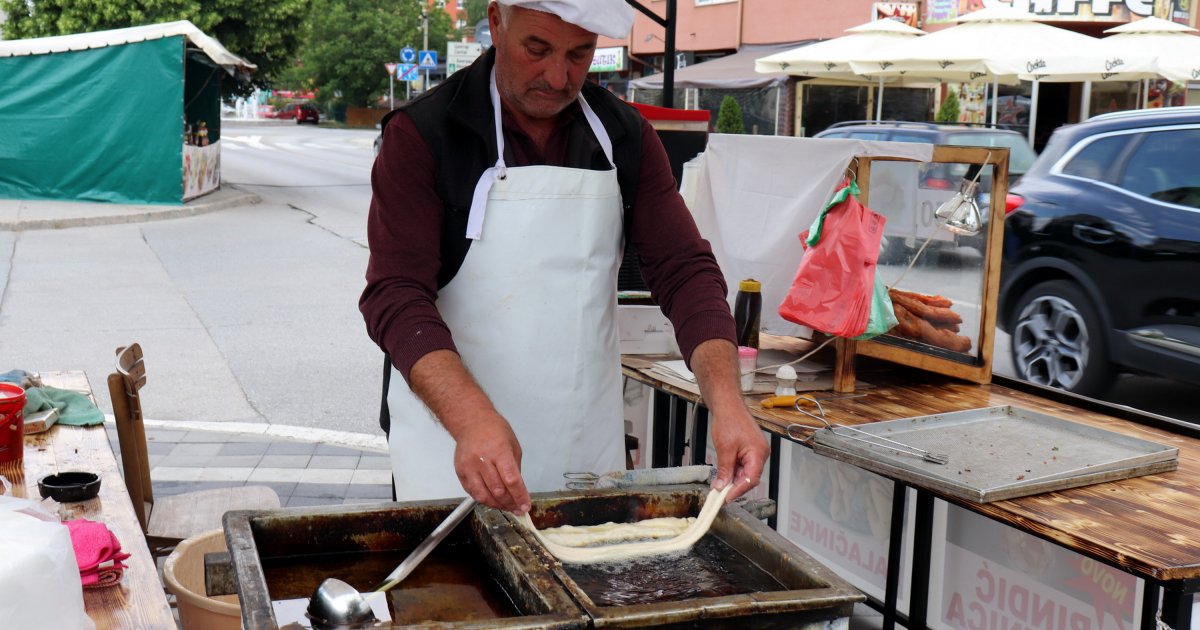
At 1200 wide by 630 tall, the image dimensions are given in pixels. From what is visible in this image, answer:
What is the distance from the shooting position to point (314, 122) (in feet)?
186

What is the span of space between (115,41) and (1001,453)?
578 inches

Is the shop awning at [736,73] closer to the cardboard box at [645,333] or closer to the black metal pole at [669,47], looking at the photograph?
the black metal pole at [669,47]

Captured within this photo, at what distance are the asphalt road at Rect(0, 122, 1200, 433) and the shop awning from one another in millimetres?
7653

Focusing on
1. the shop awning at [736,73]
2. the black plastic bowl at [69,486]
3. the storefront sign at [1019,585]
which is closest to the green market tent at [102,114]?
the shop awning at [736,73]

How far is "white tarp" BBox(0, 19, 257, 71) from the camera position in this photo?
14.9m

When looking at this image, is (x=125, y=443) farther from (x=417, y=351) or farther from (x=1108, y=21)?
(x=1108, y=21)

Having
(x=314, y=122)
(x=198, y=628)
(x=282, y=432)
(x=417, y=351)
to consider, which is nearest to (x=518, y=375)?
(x=417, y=351)

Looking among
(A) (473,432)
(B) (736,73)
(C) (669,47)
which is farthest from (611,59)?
(A) (473,432)

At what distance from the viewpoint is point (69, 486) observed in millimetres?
2758

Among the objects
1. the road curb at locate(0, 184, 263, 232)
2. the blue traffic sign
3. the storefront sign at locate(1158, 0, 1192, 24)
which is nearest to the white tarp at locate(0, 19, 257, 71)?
the road curb at locate(0, 184, 263, 232)

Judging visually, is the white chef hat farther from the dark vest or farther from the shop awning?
the shop awning

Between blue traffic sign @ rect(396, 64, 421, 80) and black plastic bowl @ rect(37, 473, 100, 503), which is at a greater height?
blue traffic sign @ rect(396, 64, 421, 80)

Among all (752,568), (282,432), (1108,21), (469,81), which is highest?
(1108,21)

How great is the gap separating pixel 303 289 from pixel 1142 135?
271 inches
